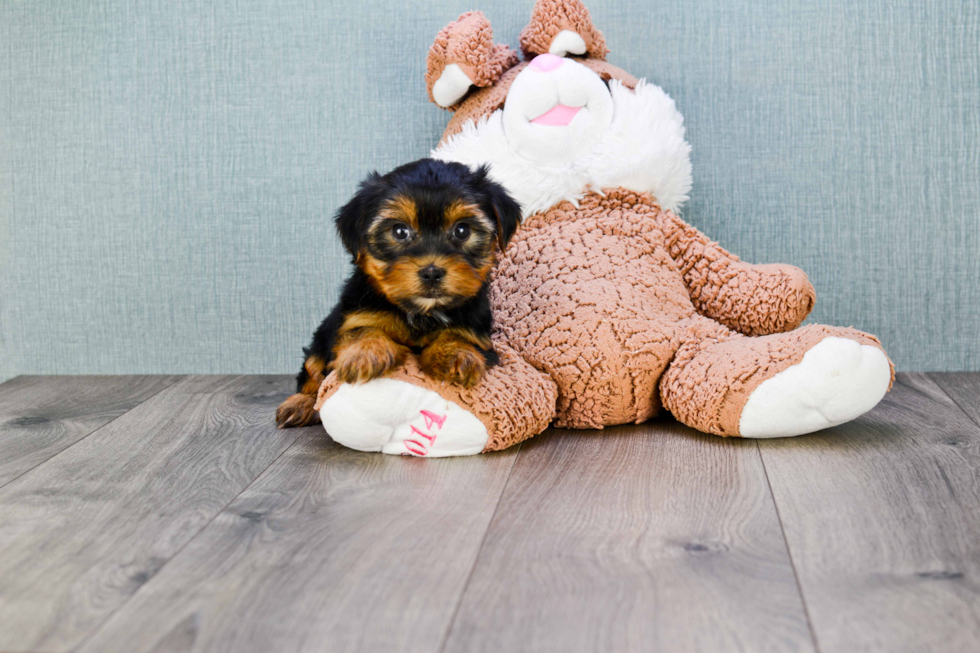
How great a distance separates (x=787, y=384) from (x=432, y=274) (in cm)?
86

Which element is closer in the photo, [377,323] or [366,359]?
[366,359]

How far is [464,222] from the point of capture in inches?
71.5

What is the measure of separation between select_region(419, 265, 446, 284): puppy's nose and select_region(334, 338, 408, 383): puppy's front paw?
0.21 metres

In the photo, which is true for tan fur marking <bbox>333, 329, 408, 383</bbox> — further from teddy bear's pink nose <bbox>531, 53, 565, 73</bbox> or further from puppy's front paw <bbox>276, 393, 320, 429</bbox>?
teddy bear's pink nose <bbox>531, 53, 565, 73</bbox>

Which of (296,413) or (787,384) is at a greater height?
(787,384)

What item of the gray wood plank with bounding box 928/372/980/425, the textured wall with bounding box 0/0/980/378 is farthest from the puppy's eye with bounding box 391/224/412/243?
the gray wood plank with bounding box 928/372/980/425

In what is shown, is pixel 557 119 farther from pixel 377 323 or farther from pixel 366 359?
pixel 366 359

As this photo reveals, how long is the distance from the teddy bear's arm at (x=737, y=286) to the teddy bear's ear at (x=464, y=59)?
0.70 m

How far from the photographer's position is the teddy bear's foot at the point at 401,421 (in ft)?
6.06

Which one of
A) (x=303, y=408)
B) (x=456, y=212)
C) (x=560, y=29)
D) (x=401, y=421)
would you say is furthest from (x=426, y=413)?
(x=560, y=29)

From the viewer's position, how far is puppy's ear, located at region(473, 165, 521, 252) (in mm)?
1896

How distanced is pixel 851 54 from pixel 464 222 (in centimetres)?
170

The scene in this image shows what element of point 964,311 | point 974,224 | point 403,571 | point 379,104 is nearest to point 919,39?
point 974,224

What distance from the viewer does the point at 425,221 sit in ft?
5.85
